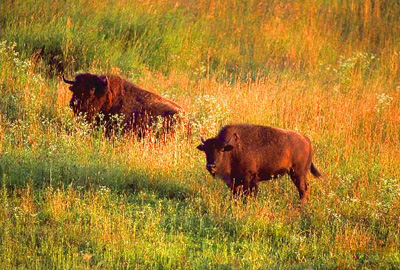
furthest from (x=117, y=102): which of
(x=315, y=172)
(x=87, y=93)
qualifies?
(x=315, y=172)

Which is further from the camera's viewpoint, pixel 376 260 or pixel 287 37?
pixel 287 37

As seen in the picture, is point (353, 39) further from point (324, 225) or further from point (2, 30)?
→ point (324, 225)

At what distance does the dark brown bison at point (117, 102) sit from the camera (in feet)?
42.5

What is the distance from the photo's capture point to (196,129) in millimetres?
11906

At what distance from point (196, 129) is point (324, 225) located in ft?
11.3

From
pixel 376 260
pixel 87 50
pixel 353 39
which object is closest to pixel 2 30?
pixel 87 50

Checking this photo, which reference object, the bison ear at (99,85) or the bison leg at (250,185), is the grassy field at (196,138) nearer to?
the bison leg at (250,185)

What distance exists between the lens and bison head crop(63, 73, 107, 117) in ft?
42.5

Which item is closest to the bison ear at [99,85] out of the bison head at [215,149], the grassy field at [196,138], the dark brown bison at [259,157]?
the grassy field at [196,138]

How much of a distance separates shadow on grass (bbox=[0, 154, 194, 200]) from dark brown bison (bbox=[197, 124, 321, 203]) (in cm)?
68

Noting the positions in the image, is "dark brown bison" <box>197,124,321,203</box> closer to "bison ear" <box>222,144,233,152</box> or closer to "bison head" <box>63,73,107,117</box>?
"bison ear" <box>222,144,233,152</box>

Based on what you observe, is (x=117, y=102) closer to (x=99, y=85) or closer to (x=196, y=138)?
(x=99, y=85)

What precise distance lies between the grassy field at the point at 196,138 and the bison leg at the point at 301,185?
233mm

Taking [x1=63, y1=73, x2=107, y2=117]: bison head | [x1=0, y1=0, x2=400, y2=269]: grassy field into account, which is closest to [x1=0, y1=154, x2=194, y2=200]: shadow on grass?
[x1=0, y1=0, x2=400, y2=269]: grassy field
